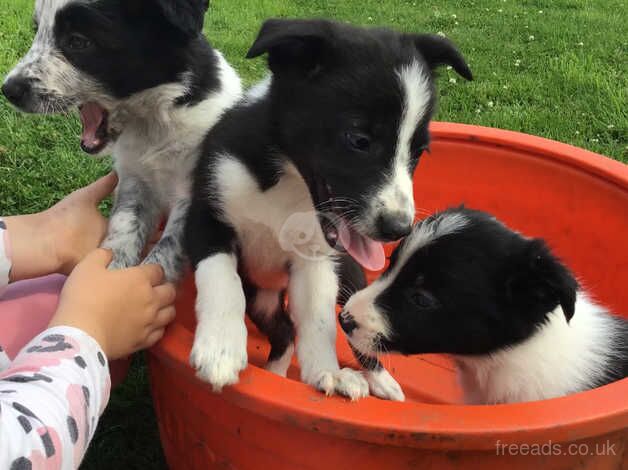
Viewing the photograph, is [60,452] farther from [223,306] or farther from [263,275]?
[263,275]

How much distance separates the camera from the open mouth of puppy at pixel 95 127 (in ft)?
8.91

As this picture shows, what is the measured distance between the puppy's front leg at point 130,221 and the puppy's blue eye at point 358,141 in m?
1.14

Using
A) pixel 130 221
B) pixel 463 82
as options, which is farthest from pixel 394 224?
pixel 463 82

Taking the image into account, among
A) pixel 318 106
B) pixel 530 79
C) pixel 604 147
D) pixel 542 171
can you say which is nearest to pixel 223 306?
pixel 318 106

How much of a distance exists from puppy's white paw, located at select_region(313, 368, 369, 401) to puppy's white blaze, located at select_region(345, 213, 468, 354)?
16cm

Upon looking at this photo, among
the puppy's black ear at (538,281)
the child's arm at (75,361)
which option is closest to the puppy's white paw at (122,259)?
the child's arm at (75,361)

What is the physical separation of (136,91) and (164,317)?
3.05ft

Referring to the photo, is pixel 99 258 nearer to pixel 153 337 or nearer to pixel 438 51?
pixel 153 337

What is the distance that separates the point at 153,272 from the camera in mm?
2369

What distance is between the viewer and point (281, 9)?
7492 millimetres

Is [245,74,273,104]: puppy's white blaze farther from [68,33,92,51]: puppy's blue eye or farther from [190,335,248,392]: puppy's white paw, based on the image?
[190,335,248,392]: puppy's white paw

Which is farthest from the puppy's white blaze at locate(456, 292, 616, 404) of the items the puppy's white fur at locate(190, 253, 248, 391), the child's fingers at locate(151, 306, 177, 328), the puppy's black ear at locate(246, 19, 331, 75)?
the puppy's black ear at locate(246, 19, 331, 75)

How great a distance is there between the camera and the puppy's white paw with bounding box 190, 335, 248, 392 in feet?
6.10

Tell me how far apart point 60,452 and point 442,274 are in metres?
1.18
